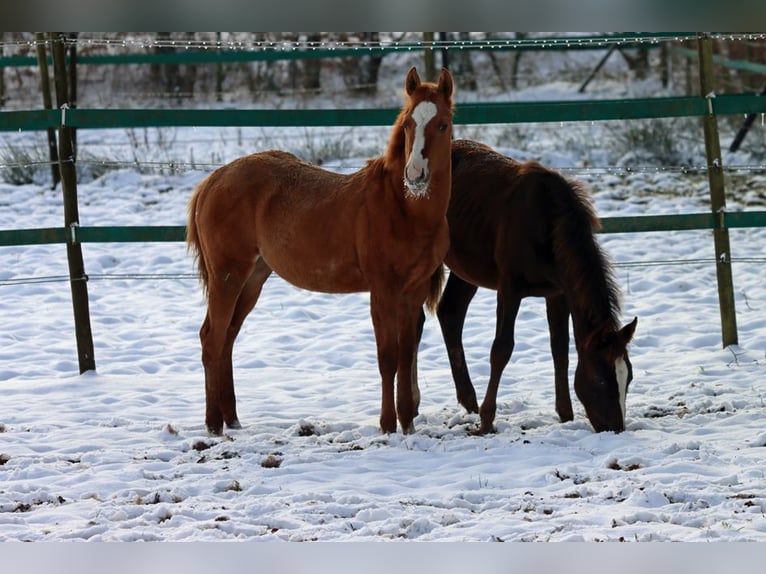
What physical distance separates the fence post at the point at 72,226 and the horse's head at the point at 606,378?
11.4 ft

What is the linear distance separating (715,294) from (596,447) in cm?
401

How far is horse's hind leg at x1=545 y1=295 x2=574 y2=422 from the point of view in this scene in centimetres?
546

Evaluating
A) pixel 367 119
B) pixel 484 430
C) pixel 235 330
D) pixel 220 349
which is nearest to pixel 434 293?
pixel 484 430

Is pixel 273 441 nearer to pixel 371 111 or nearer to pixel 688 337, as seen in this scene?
pixel 371 111

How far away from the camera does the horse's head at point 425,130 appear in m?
4.58

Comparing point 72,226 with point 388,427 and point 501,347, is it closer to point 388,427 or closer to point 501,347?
point 388,427

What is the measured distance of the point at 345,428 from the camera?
5363mm

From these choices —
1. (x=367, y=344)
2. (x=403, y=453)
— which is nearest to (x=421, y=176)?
(x=403, y=453)

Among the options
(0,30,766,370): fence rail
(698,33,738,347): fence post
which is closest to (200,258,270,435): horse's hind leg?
(0,30,766,370): fence rail

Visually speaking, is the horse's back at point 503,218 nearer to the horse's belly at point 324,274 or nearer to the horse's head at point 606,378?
the horse's head at point 606,378

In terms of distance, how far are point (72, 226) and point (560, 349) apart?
3355 millimetres

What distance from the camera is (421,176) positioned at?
4.55 m

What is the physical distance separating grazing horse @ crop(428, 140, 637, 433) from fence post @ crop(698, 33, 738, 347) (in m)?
1.88

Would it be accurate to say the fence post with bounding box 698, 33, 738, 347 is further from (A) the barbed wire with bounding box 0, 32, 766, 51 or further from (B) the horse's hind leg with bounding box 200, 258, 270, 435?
(B) the horse's hind leg with bounding box 200, 258, 270, 435
